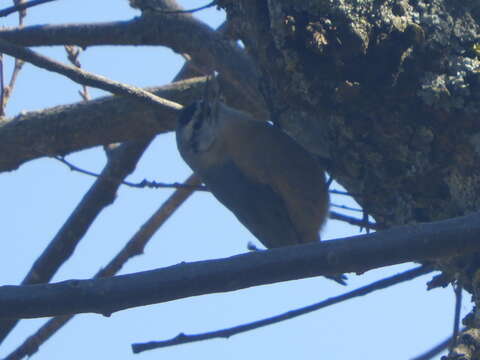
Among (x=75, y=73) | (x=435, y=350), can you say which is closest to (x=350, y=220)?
(x=435, y=350)

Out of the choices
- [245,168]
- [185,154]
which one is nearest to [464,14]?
[245,168]

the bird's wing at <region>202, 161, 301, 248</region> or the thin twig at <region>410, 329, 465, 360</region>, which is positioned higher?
the bird's wing at <region>202, 161, 301, 248</region>

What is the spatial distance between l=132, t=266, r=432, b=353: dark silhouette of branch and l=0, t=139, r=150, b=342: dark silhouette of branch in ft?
4.16

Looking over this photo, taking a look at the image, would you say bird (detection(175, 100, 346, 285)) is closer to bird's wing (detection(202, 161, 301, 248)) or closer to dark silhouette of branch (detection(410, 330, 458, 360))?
bird's wing (detection(202, 161, 301, 248))

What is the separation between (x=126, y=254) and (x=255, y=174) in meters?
0.69

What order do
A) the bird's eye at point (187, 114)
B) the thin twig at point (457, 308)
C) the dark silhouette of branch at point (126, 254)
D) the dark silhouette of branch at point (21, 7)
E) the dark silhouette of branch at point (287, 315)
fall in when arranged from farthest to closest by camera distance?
the bird's eye at point (187, 114), the dark silhouette of branch at point (126, 254), the dark silhouette of branch at point (21, 7), the thin twig at point (457, 308), the dark silhouette of branch at point (287, 315)

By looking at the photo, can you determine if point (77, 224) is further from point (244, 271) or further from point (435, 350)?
point (244, 271)

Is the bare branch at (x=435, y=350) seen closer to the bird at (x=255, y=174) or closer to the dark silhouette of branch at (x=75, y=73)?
the bird at (x=255, y=174)

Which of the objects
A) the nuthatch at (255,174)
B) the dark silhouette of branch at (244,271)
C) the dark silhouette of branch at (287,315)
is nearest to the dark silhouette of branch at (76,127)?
the nuthatch at (255,174)

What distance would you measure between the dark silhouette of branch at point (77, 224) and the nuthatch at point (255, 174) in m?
0.29

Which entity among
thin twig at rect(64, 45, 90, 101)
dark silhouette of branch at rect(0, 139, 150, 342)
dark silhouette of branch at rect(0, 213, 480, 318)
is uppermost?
thin twig at rect(64, 45, 90, 101)

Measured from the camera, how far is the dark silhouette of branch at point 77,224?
3.79 m

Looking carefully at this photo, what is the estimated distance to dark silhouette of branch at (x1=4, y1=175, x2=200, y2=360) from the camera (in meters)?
3.46

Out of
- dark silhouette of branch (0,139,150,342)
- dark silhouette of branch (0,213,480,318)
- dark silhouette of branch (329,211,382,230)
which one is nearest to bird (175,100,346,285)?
dark silhouette of branch (329,211,382,230)
